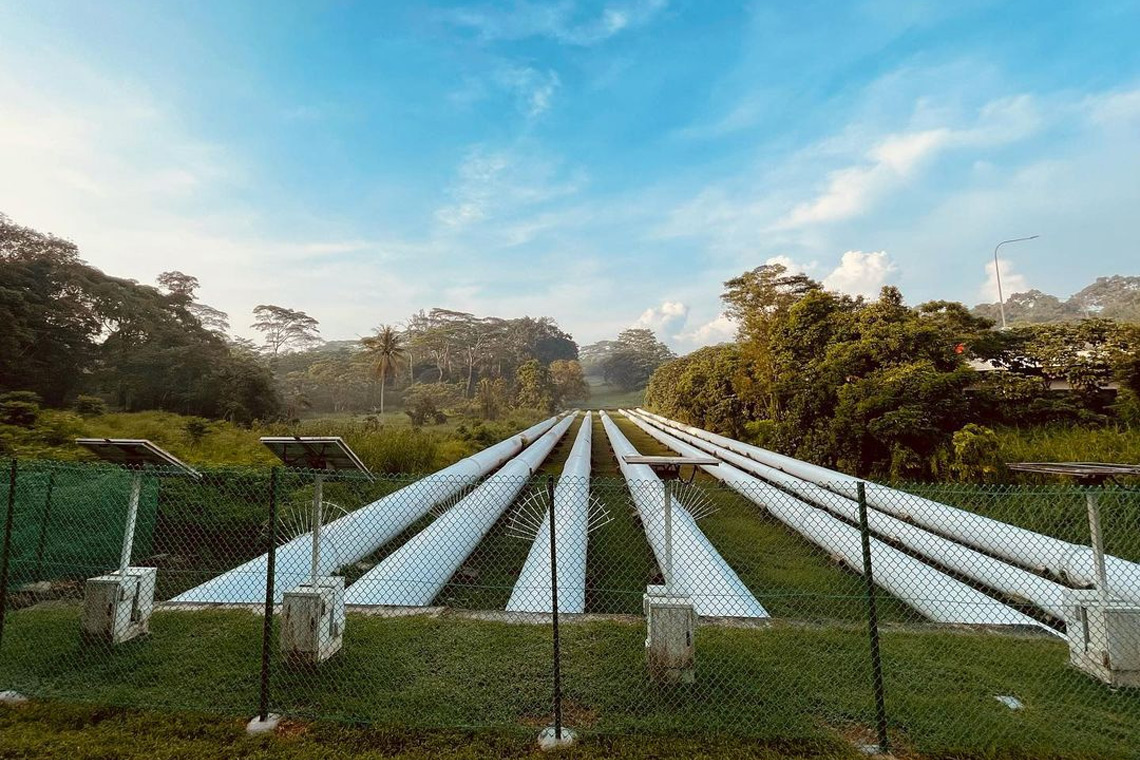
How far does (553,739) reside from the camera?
9.98ft

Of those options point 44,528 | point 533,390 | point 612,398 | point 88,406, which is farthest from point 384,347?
point 612,398

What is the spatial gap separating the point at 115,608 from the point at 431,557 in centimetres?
279

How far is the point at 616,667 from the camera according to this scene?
380 cm

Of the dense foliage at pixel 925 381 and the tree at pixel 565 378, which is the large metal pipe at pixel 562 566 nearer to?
the dense foliage at pixel 925 381

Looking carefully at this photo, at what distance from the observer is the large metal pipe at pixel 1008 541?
14.9 feet

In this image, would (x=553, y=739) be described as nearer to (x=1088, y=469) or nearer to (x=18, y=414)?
(x=1088, y=469)

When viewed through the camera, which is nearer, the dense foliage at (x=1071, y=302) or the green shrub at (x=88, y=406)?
the green shrub at (x=88, y=406)

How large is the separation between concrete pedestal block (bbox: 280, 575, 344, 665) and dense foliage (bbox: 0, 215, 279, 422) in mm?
21737

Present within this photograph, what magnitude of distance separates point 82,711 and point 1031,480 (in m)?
13.4

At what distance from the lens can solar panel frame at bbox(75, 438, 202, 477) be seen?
4.12m

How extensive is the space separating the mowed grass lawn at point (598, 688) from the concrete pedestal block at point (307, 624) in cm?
12

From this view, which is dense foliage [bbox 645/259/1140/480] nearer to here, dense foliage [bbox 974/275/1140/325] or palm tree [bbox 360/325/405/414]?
palm tree [bbox 360/325/405/414]

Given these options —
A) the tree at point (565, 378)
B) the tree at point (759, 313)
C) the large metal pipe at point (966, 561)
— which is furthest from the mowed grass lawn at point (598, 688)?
the tree at point (565, 378)

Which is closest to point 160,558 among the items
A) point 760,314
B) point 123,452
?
point 123,452
